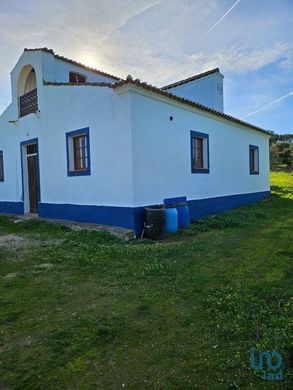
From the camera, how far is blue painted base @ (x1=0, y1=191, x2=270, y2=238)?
798 centimetres

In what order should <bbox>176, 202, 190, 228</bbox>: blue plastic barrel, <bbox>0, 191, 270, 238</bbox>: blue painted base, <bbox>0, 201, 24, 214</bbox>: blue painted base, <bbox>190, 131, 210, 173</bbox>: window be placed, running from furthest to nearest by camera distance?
1. <bbox>0, 201, 24, 214</bbox>: blue painted base
2. <bbox>190, 131, 210, 173</bbox>: window
3. <bbox>176, 202, 190, 228</bbox>: blue plastic barrel
4. <bbox>0, 191, 270, 238</bbox>: blue painted base

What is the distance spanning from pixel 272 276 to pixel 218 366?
2.49 m

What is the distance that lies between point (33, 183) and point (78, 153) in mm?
3526

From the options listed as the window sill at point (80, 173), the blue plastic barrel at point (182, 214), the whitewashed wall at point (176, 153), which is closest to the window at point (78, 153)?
the window sill at point (80, 173)

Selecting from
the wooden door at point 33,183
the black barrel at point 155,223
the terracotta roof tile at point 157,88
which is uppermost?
the terracotta roof tile at point 157,88

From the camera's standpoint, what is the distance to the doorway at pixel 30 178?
1213cm

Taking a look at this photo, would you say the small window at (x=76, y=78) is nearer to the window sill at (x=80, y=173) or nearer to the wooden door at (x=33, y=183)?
the wooden door at (x=33, y=183)

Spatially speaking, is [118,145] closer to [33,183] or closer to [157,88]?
[157,88]

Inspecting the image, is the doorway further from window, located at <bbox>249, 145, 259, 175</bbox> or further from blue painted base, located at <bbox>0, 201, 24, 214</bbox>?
window, located at <bbox>249, 145, 259, 175</bbox>

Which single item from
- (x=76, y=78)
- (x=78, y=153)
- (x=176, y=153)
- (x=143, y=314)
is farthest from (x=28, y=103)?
(x=143, y=314)

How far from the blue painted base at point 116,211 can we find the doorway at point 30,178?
1.26 feet

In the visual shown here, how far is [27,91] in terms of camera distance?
40.7 ft

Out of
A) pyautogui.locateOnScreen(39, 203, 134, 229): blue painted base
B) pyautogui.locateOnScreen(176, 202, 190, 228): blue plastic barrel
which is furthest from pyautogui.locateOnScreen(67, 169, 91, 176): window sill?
pyautogui.locateOnScreen(176, 202, 190, 228): blue plastic barrel

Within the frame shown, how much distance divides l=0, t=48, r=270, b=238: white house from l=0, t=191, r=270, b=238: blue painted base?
33 millimetres
